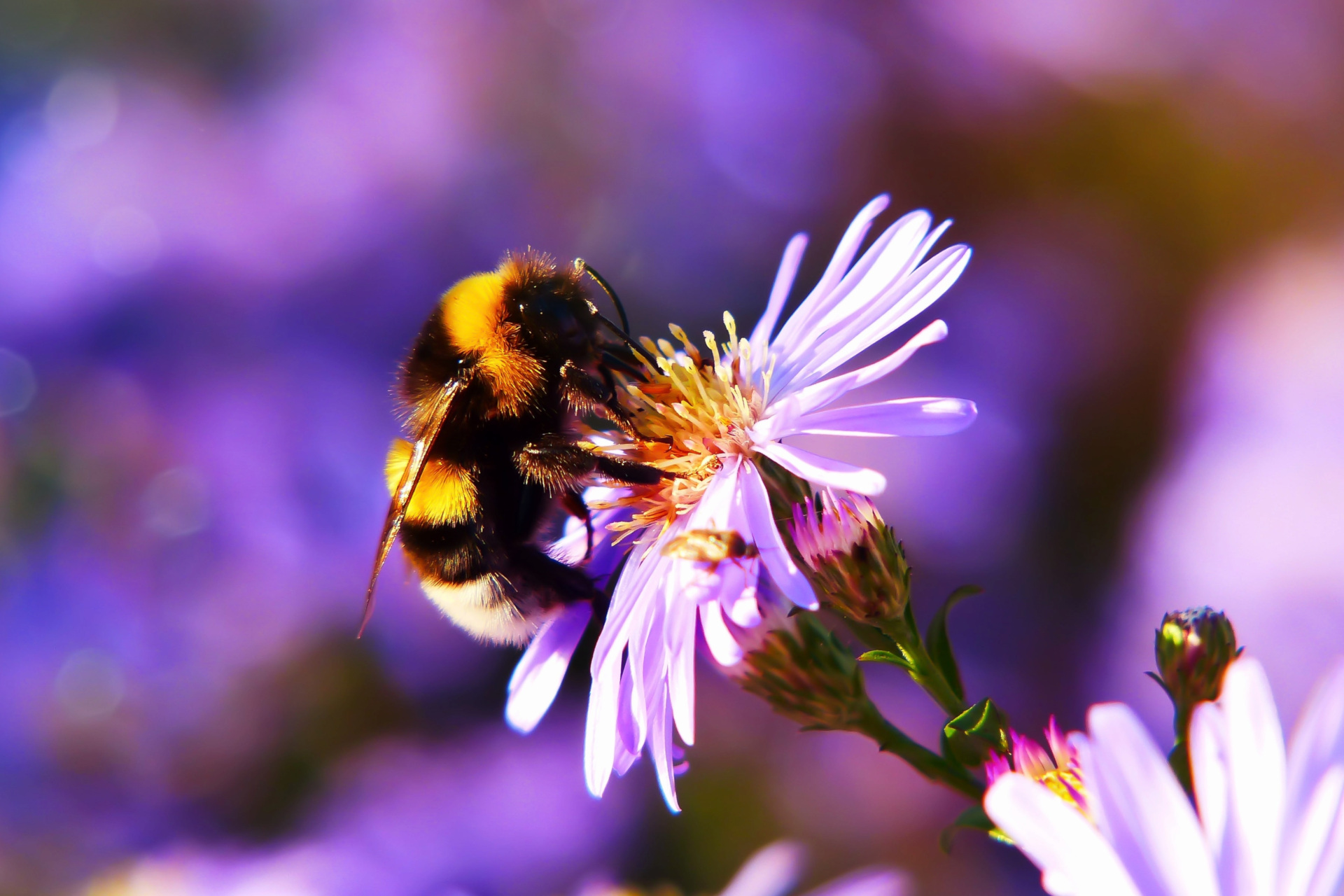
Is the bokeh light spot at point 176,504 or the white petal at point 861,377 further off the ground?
the bokeh light spot at point 176,504

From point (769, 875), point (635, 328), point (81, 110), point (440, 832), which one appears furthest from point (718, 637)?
point (81, 110)

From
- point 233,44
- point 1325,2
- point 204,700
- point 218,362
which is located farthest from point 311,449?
point 1325,2

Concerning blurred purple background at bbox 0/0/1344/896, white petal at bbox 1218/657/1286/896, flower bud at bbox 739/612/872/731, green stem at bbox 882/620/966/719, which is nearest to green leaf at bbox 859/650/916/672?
green stem at bbox 882/620/966/719

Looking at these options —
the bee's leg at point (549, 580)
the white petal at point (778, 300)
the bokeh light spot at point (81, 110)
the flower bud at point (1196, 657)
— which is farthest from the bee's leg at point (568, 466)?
the bokeh light spot at point (81, 110)

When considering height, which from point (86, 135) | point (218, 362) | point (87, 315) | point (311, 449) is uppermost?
point (86, 135)

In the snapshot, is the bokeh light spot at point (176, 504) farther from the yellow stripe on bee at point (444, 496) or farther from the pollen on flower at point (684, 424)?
the pollen on flower at point (684, 424)

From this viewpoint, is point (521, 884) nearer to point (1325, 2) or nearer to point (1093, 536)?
point (1093, 536)
